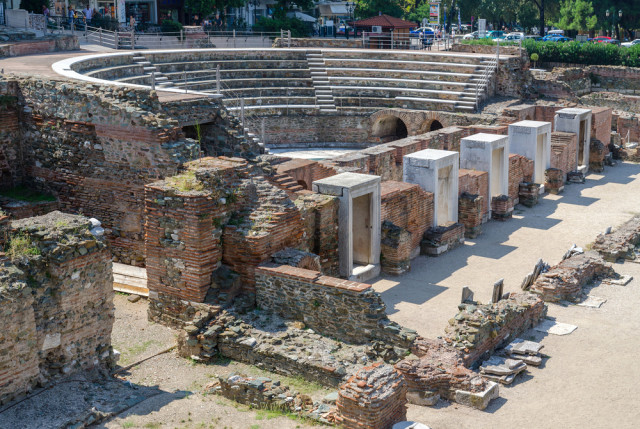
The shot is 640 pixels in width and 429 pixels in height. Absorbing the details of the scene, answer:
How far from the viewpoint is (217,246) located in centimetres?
1253

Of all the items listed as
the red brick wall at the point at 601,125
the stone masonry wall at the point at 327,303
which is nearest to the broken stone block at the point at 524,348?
A: the stone masonry wall at the point at 327,303

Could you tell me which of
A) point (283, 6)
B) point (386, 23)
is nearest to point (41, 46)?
point (386, 23)

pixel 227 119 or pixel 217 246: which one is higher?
pixel 227 119

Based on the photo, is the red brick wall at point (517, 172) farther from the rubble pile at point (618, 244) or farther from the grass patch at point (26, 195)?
the grass patch at point (26, 195)

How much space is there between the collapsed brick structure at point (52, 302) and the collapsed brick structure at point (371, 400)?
10.7 ft

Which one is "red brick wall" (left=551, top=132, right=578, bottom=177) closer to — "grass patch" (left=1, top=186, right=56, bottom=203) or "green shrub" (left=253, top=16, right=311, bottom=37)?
"grass patch" (left=1, top=186, right=56, bottom=203)

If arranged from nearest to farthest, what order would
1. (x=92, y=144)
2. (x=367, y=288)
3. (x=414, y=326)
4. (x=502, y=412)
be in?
(x=502, y=412)
(x=367, y=288)
(x=414, y=326)
(x=92, y=144)

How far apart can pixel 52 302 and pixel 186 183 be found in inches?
125

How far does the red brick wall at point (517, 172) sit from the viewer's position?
21.0 metres

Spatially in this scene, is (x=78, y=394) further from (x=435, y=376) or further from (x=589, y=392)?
(x=589, y=392)

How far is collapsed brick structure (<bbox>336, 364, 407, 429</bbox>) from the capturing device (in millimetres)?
9383

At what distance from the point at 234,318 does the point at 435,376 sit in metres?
3.00

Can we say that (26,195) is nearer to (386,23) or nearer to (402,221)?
(402,221)

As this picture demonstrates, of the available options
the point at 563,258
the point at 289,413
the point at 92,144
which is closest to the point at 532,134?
the point at 563,258
